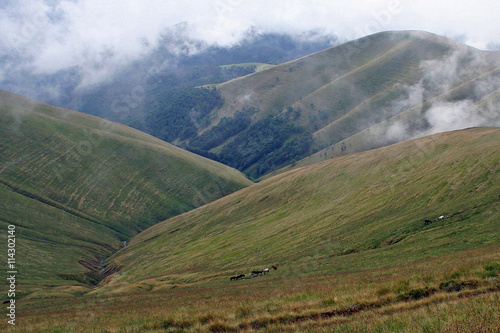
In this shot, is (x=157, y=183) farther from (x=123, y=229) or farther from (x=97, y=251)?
(x=97, y=251)

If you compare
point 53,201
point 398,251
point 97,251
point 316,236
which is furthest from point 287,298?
point 53,201

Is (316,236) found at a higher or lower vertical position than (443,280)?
lower

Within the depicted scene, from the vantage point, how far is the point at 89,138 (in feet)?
634

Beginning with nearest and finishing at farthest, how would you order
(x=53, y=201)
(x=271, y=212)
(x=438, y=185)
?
(x=438, y=185) < (x=271, y=212) < (x=53, y=201)

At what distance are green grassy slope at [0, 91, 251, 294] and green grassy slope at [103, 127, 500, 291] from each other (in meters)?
24.7

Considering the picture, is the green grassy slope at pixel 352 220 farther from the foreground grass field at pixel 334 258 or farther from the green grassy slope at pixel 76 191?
the green grassy slope at pixel 76 191

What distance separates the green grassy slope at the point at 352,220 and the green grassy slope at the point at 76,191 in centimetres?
2467

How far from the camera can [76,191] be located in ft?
509

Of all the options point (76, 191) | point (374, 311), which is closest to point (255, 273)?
point (374, 311)

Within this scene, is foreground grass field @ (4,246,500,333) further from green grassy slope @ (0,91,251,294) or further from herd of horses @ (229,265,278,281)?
green grassy slope @ (0,91,251,294)

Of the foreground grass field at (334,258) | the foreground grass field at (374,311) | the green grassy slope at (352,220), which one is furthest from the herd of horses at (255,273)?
the foreground grass field at (374,311)

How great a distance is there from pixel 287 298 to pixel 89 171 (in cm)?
17474

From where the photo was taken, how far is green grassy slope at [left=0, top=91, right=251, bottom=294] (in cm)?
10200

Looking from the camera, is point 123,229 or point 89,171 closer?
point 123,229
